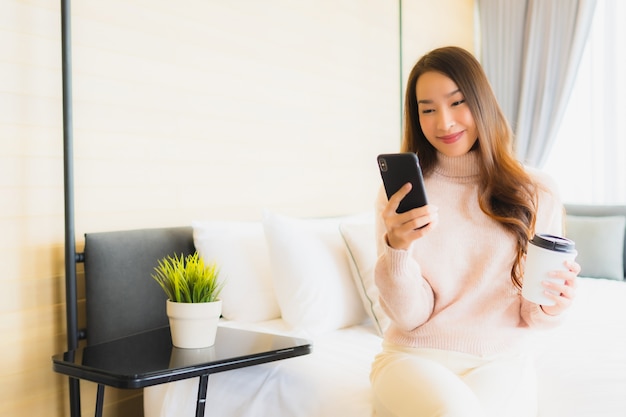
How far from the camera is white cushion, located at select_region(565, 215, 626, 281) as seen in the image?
3473 millimetres

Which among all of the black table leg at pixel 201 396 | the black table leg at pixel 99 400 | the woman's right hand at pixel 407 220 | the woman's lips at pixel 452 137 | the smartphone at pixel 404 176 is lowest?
the black table leg at pixel 99 400

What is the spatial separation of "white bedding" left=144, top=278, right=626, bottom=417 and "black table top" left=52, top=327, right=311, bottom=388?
9cm

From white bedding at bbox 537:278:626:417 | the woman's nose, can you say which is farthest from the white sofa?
the woman's nose

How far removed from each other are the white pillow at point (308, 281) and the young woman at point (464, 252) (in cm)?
59

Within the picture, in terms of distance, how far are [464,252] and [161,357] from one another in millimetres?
837

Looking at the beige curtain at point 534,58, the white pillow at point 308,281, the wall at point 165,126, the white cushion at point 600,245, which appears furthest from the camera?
the beige curtain at point 534,58

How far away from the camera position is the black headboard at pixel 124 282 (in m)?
2.07

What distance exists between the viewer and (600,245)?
351 centimetres

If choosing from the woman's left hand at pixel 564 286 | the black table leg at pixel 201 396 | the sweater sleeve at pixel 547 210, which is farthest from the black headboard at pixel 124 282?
the woman's left hand at pixel 564 286

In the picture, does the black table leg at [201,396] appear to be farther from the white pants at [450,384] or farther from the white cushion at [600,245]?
the white cushion at [600,245]

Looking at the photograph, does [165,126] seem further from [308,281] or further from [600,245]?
[600,245]

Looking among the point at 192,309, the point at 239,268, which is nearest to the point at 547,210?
the point at 192,309

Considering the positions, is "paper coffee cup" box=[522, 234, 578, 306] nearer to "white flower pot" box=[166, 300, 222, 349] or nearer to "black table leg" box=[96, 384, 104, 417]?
"white flower pot" box=[166, 300, 222, 349]

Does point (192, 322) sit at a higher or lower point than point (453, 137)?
lower
